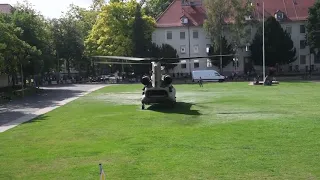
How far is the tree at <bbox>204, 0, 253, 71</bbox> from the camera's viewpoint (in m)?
67.3

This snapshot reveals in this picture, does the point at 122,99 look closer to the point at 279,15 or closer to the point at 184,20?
the point at 184,20

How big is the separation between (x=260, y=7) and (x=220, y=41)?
1253cm

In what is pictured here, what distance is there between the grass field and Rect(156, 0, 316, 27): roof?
2106 inches

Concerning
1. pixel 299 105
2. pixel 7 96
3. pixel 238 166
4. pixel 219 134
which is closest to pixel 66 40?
pixel 7 96

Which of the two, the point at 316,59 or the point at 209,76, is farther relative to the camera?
the point at 316,59

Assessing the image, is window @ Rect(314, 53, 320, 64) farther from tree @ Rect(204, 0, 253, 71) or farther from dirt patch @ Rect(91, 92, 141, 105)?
dirt patch @ Rect(91, 92, 141, 105)

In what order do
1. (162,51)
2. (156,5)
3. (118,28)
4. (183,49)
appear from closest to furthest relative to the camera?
1. (118,28)
2. (162,51)
3. (183,49)
4. (156,5)

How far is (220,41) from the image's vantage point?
6794 cm

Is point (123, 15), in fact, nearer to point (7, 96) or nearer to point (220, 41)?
point (220, 41)

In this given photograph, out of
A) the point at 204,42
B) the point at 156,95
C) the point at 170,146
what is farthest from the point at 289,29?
the point at 170,146

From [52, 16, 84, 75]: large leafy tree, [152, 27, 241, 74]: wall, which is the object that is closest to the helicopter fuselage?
[152, 27, 241, 74]: wall

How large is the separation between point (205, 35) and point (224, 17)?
6183 millimetres

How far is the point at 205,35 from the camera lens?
242 ft

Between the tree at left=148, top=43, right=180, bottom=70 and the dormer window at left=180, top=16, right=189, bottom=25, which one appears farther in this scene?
the dormer window at left=180, top=16, right=189, bottom=25
